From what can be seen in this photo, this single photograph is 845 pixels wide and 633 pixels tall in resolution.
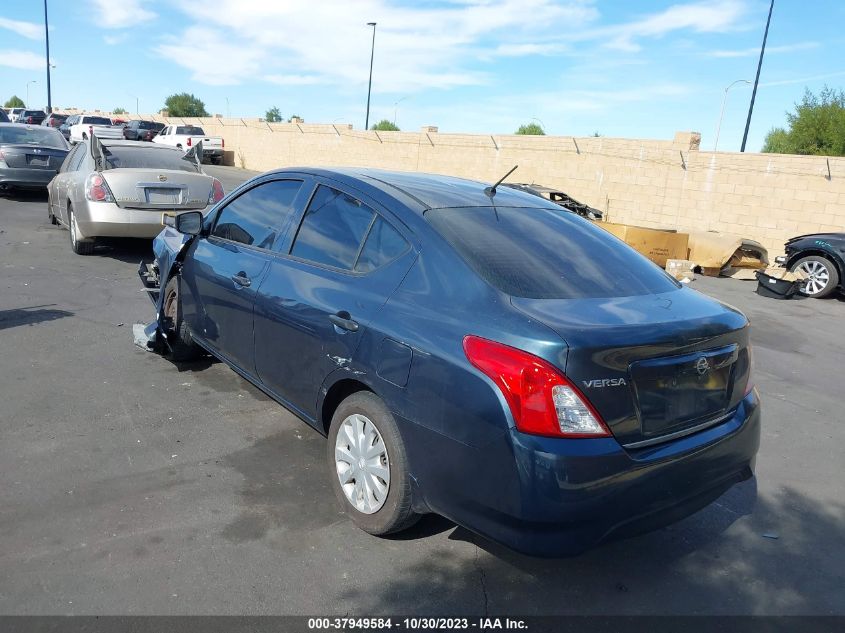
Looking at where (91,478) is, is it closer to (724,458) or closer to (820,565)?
(724,458)

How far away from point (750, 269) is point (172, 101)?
99.0 metres

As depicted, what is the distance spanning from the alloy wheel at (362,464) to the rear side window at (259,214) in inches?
54.7

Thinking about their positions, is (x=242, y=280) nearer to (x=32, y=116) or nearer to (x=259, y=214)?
(x=259, y=214)

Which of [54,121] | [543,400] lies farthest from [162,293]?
[54,121]

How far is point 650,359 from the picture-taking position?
261 cm

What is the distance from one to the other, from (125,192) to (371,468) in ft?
22.7

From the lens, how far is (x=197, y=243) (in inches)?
190

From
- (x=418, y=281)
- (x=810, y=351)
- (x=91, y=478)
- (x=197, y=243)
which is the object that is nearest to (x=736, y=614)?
(x=418, y=281)

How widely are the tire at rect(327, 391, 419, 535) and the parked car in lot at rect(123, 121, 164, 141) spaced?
123 ft

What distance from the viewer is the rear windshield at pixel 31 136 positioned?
45.7 feet

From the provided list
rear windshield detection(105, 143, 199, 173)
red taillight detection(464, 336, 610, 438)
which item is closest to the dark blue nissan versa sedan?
red taillight detection(464, 336, 610, 438)

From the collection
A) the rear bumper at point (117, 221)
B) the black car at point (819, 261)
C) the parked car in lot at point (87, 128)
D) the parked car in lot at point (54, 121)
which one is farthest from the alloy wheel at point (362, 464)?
the parked car in lot at point (54, 121)

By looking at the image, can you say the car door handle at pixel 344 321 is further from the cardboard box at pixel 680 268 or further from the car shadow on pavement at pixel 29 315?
the cardboard box at pixel 680 268

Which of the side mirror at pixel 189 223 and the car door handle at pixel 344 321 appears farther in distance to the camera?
the side mirror at pixel 189 223
